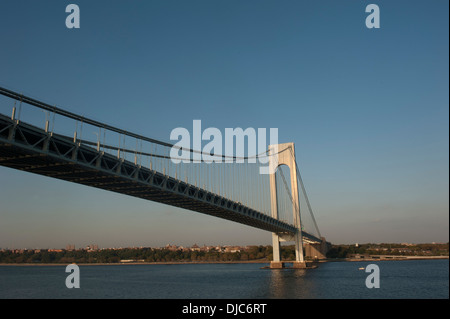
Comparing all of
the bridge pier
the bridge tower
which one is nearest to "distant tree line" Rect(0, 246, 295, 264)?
the bridge pier

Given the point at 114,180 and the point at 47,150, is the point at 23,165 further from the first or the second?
the point at 114,180

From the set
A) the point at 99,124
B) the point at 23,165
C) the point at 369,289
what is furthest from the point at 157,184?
the point at 369,289

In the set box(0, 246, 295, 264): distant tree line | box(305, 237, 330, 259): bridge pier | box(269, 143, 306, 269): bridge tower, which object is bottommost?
box(0, 246, 295, 264): distant tree line

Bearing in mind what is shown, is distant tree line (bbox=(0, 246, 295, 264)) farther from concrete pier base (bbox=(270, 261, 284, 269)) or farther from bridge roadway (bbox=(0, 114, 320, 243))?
bridge roadway (bbox=(0, 114, 320, 243))

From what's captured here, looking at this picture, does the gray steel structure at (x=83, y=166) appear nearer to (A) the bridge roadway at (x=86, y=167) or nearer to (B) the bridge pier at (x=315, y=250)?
(A) the bridge roadway at (x=86, y=167)

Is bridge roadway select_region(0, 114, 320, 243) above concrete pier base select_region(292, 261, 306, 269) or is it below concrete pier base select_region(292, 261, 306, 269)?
above
